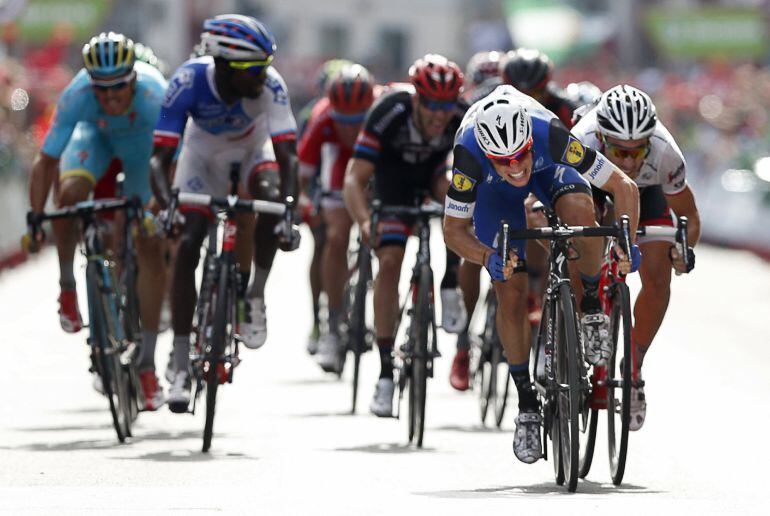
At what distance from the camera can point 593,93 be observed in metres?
14.9

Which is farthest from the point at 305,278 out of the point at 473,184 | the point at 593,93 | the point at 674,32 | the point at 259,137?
the point at 674,32

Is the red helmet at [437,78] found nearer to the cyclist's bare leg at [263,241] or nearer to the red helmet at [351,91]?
the cyclist's bare leg at [263,241]

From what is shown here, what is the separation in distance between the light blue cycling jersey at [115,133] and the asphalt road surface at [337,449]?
1.54m

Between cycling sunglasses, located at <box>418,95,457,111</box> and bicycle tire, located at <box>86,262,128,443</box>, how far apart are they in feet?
7.02

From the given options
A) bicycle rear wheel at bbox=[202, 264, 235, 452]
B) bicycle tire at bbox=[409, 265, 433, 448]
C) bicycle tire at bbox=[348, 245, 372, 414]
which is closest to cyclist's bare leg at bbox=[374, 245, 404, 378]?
bicycle tire at bbox=[409, 265, 433, 448]

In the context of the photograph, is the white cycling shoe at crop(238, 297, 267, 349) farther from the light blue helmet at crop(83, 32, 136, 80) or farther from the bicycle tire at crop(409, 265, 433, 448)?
the light blue helmet at crop(83, 32, 136, 80)

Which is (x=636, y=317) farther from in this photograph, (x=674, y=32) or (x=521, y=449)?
(x=674, y=32)

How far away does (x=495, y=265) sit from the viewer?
10.0 m

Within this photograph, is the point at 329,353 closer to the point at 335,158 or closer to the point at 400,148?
the point at 335,158

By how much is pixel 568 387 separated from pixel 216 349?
7.74 ft

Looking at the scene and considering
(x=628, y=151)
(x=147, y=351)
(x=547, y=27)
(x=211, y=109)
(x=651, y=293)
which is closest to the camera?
(x=628, y=151)

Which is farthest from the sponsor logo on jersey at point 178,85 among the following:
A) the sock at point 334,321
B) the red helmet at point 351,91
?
the sock at point 334,321

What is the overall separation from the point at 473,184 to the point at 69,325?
3583 mm

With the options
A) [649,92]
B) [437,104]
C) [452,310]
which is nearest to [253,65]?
[437,104]
